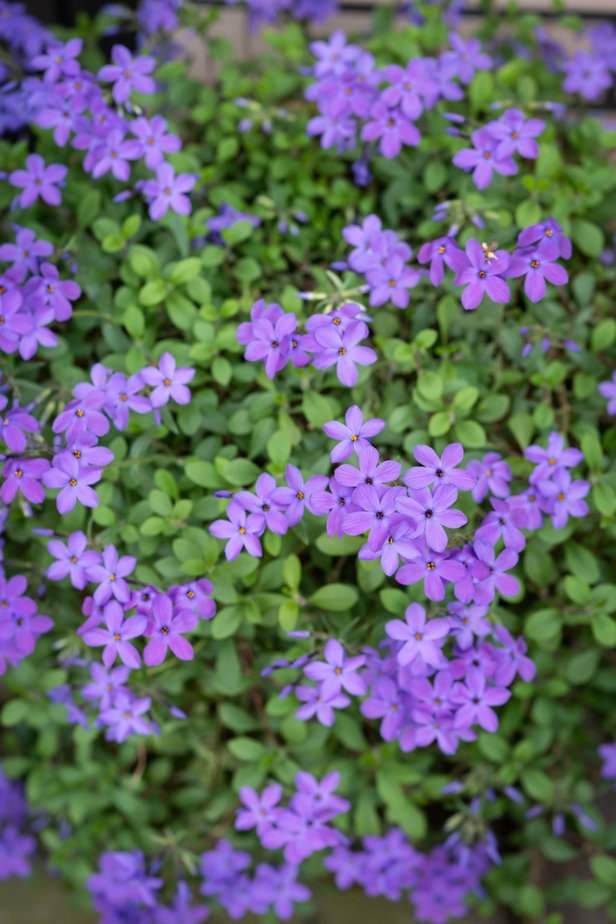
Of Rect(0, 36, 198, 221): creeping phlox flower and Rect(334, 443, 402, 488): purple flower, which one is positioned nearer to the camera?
Rect(334, 443, 402, 488): purple flower

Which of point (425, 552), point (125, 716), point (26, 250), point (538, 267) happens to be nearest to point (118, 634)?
point (125, 716)

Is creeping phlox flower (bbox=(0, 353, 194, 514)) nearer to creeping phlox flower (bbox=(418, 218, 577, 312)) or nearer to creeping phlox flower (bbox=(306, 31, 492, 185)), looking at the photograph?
creeping phlox flower (bbox=(418, 218, 577, 312))

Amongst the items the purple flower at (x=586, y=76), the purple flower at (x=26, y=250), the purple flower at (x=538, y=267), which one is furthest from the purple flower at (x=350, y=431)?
the purple flower at (x=586, y=76)

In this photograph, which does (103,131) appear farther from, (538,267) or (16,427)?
(538,267)

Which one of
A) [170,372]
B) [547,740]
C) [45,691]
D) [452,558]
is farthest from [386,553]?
[45,691]

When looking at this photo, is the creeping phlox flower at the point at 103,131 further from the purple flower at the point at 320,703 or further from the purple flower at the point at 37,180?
the purple flower at the point at 320,703

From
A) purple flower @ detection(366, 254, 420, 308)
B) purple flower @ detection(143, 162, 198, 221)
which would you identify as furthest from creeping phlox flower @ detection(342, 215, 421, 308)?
purple flower @ detection(143, 162, 198, 221)

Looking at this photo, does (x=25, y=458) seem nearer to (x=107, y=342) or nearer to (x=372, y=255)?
(x=107, y=342)
